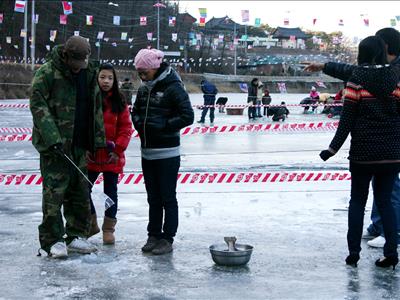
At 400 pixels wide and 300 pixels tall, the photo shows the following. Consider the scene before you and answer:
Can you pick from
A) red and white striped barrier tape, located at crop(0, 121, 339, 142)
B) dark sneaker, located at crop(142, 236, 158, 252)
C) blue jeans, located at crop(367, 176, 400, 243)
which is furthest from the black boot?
red and white striped barrier tape, located at crop(0, 121, 339, 142)

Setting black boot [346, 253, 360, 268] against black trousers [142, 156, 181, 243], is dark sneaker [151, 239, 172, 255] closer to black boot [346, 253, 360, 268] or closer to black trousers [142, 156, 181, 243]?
black trousers [142, 156, 181, 243]

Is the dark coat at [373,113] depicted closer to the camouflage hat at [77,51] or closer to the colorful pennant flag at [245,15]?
the camouflage hat at [77,51]

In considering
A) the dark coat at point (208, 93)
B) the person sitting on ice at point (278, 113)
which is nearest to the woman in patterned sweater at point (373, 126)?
the person sitting on ice at point (278, 113)

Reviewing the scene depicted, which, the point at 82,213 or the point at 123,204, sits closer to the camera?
the point at 82,213

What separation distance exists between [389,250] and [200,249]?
1568 millimetres

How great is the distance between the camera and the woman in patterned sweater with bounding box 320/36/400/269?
5527 mm

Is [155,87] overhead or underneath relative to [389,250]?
overhead

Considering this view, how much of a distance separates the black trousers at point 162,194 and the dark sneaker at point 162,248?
0.22 feet

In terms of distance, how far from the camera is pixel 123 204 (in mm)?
8359

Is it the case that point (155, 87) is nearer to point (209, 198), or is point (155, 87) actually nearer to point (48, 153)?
point (48, 153)

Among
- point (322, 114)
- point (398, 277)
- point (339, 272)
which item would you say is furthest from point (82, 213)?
point (322, 114)

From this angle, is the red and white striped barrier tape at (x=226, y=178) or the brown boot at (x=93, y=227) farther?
the red and white striped barrier tape at (x=226, y=178)

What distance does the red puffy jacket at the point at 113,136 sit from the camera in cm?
632

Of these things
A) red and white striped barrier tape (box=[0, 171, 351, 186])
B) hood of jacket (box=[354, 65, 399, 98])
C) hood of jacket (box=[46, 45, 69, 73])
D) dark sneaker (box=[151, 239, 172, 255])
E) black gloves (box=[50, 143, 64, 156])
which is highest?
hood of jacket (box=[46, 45, 69, 73])
